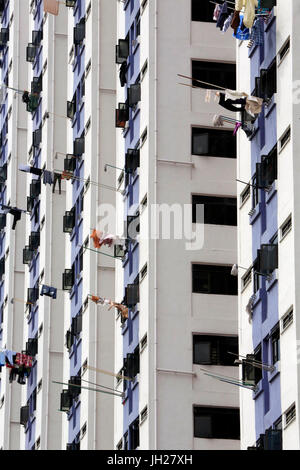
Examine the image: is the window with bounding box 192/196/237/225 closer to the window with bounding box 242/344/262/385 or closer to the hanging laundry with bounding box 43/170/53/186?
the window with bounding box 242/344/262/385

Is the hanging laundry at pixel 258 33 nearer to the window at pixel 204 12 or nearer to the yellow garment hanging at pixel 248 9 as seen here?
the yellow garment hanging at pixel 248 9

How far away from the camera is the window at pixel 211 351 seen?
64625 mm

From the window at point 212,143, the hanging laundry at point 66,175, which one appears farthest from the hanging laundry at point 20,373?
the window at point 212,143

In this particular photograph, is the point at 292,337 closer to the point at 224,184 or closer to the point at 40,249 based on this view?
the point at 224,184

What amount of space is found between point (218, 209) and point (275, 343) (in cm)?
1482

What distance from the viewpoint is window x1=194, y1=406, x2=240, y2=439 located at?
63.4 m

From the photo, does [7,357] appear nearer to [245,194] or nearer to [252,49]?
[245,194]

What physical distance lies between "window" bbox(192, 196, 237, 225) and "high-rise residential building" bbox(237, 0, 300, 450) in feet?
29.8

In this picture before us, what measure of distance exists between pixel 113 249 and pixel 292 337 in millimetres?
25315

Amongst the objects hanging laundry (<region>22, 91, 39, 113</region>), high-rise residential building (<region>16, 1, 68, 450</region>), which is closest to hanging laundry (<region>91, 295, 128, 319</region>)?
high-rise residential building (<region>16, 1, 68, 450</region>)
